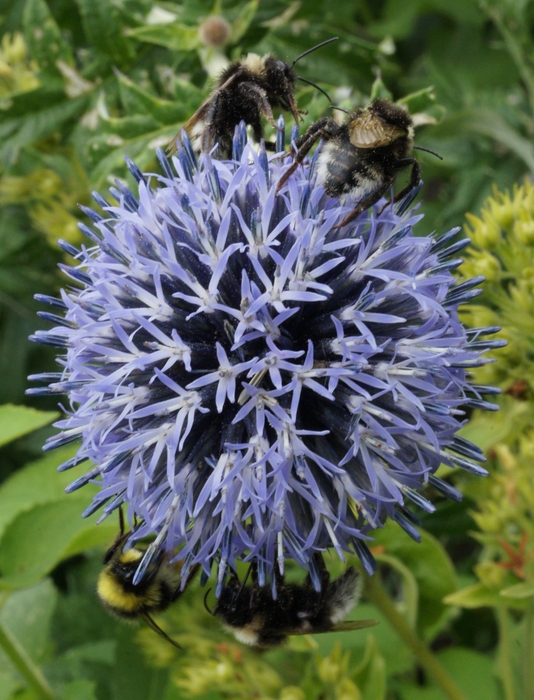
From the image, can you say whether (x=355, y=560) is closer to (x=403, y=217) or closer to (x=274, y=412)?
(x=274, y=412)

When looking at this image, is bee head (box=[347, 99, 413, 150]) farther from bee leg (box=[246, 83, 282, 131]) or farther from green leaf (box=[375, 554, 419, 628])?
green leaf (box=[375, 554, 419, 628])

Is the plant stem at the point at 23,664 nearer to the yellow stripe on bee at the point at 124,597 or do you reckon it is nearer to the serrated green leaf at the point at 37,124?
the yellow stripe on bee at the point at 124,597

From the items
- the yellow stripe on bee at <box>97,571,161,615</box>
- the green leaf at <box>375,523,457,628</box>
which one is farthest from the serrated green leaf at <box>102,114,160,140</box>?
the green leaf at <box>375,523,457,628</box>

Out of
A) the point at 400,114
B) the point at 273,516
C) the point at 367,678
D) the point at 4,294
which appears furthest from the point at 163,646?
the point at 4,294

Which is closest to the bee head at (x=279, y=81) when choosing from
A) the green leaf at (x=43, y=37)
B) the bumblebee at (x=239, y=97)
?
the bumblebee at (x=239, y=97)

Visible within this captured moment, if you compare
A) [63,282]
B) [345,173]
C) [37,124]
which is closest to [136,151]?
[37,124]

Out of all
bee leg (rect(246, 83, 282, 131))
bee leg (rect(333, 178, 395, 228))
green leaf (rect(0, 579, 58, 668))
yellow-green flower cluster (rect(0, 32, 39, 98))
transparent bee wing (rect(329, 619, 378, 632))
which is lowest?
transparent bee wing (rect(329, 619, 378, 632))
